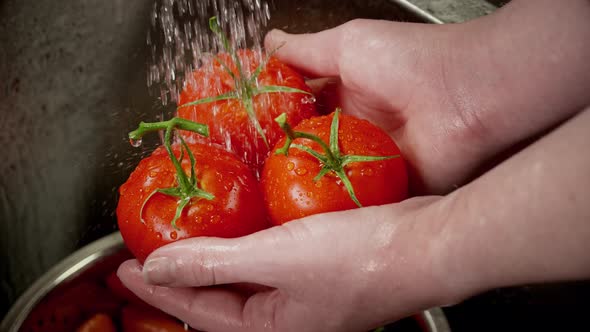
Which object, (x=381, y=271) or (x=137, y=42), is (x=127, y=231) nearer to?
(x=381, y=271)

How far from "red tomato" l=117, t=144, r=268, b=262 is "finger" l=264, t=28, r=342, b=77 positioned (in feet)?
1.02

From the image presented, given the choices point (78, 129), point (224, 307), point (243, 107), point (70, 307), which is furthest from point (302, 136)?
point (78, 129)

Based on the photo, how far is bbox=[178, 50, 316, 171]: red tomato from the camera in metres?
0.82

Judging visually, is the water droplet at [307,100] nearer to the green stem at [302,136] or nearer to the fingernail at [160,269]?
the green stem at [302,136]

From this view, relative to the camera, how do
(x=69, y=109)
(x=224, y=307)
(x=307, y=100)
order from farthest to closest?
1. (x=69, y=109)
2. (x=307, y=100)
3. (x=224, y=307)

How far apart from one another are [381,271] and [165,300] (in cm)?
33

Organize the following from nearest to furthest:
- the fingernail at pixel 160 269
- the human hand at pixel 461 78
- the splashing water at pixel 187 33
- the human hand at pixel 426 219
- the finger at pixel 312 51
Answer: the human hand at pixel 426 219 < the fingernail at pixel 160 269 < the human hand at pixel 461 78 < the finger at pixel 312 51 < the splashing water at pixel 187 33

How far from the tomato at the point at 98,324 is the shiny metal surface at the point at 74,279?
0.08m

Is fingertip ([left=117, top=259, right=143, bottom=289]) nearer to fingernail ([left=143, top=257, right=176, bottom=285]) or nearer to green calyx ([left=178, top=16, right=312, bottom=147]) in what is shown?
fingernail ([left=143, top=257, right=176, bottom=285])

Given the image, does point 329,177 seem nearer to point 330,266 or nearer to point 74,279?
point 330,266

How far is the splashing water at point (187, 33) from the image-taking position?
113cm

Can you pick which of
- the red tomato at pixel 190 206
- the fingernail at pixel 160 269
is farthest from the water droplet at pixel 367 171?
the fingernail at pixel 160 269

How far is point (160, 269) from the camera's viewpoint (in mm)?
668

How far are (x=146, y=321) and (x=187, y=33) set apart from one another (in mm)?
612
